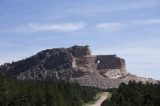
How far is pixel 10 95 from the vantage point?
11300cm

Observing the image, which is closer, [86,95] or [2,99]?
[2,99]

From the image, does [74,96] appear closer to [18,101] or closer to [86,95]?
[86,95]

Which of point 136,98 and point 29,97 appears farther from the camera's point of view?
point 136,98

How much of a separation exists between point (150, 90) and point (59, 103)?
29.4 metres

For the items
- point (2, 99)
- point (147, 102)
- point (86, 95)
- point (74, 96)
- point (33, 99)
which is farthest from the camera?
point (86, 95)

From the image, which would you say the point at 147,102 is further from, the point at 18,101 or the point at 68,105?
the point at 18,101

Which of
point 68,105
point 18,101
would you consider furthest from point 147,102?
point 18,101

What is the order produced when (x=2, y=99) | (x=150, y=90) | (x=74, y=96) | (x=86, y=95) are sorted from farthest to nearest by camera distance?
(x=86, y=95) → (x=74, y=96) → (x=150, y=90) → (x=2, y=99)

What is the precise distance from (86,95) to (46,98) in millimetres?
44404

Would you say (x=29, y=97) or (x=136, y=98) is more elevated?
(x=29, y=97)

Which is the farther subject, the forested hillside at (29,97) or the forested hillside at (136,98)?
the forested hillside at (136,98)

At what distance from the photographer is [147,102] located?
433 feet

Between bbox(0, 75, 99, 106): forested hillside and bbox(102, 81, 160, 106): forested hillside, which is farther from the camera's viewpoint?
bbox(102, 81, 160, 106): forested hillside

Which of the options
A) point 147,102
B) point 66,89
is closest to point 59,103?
point 147,102
